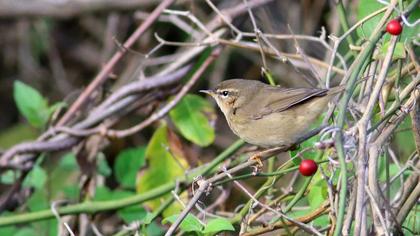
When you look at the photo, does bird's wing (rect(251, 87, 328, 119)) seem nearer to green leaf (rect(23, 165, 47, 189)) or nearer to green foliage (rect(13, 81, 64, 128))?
green foliage (rect(13, 81, 64, 128))

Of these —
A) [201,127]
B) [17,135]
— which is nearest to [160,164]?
[201,127]

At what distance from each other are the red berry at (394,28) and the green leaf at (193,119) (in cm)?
157

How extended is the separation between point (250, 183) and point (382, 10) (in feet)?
9.57

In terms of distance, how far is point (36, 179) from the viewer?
12.9 ft

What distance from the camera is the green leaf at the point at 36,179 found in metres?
3.92

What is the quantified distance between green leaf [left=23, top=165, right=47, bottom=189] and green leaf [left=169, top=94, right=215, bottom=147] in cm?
72

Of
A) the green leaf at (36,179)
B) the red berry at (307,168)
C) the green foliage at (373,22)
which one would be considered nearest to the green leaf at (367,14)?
the green foliage at (373,22)

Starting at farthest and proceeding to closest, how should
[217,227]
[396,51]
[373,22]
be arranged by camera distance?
[373,22] → [396,51] → [217,227]

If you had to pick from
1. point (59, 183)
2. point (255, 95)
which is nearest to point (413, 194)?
point (255, 95)

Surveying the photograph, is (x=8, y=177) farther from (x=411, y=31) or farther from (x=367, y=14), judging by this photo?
Answer: (x=411, y=31)

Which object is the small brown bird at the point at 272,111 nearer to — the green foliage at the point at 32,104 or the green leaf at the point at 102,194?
the green leaf at the point at 102,194

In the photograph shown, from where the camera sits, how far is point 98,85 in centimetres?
396

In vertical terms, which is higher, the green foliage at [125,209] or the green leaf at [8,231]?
the green leaf at [8,231]

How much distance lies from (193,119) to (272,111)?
894mm
